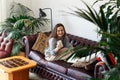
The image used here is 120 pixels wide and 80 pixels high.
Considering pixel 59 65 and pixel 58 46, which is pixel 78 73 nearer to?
pixel 59 65

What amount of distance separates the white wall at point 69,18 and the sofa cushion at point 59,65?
95 cm

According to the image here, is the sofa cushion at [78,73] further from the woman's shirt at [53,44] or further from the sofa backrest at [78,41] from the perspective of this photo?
the sofa backrest at [78,41]

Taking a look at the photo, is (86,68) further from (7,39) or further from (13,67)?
(7,39)

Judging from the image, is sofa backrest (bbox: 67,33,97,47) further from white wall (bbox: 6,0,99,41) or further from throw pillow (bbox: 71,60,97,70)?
throw pillow (bbox: 71,60,97,70)

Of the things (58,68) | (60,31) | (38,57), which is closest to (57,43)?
(60,31)

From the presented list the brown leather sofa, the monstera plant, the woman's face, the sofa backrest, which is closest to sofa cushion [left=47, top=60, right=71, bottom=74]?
the brown leather sofa

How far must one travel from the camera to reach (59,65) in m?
3.76

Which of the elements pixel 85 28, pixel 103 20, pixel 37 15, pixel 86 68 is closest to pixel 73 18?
pixel 85 28

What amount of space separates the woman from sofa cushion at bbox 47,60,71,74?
0.12 metres

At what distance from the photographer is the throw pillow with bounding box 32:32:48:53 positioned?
4.39 meters

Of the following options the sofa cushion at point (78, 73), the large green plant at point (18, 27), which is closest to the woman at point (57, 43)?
the sofa cushion at point (78, 73)

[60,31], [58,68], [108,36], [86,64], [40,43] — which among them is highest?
[108,36]

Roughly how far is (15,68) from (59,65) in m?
0.69

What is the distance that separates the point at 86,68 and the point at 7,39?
1874 mm
